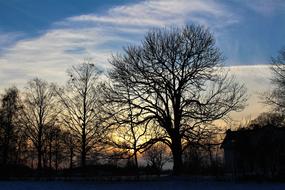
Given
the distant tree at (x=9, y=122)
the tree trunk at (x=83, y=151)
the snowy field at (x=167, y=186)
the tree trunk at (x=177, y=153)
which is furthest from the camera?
the distant tree at (x=9, y=122)

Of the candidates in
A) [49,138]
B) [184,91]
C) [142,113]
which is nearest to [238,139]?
[184,91]

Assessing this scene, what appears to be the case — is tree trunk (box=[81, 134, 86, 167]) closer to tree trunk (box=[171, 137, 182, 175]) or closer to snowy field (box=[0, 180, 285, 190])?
tree trunk (box=[171, 137, 182, 175])

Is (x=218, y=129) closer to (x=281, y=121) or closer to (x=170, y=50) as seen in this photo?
(x=170, y=50)

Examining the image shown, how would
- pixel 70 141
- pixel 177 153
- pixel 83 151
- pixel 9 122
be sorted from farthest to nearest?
pixel 9 122 → pixel 70 141 → pixel 83 151 → pixel 177 153

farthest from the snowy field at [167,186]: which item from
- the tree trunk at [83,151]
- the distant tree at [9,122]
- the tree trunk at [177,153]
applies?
the distant tree at [9,122]

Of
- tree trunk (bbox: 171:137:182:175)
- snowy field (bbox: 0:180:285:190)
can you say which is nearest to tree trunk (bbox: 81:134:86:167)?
tree trunk (bbox: 171:137:182:175)

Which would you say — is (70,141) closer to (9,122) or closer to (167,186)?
(9,122)

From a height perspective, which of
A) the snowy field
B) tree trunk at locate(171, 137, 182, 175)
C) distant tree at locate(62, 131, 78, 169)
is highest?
distant tree at locate(62, 131, 78, 169)

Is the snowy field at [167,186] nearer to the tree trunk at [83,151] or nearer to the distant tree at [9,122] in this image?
the tree trunk at [83,151]

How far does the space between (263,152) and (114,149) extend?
13.3 m

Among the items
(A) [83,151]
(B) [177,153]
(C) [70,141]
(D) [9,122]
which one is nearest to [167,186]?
(B) [177,153]

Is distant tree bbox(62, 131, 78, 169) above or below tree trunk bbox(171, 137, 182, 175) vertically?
above

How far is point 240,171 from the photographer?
42.3 meters

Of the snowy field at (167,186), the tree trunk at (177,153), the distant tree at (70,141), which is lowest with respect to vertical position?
the snowy field at (167,186)
